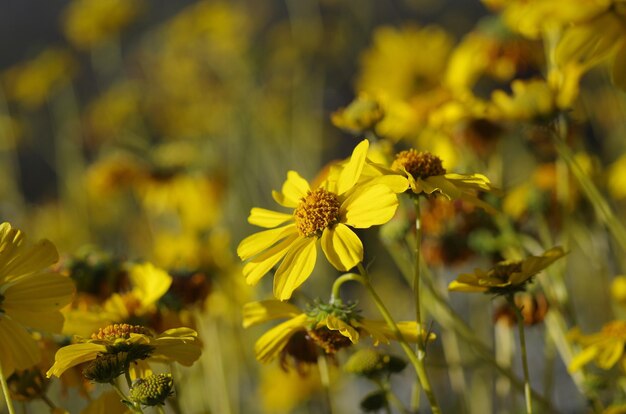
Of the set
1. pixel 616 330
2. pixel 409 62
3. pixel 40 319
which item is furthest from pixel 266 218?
pixel 409 62

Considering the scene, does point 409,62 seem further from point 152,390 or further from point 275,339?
point 152,390

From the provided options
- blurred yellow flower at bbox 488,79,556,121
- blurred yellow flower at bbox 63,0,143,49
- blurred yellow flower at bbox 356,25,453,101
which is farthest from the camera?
blurred yellow flower at bbox 63,0,143,49

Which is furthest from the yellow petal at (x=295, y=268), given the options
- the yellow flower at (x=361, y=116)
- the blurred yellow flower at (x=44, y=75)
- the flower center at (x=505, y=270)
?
the blurred yellow flower at (x=44, y=75)

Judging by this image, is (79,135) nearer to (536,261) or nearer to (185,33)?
(185,33)

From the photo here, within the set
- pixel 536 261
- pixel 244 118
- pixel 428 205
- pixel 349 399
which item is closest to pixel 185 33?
pixel 244 118

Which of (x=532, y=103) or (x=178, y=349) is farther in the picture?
(x=532, y=103)

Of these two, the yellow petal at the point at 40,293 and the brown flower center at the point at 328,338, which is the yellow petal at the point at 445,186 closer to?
the brown flower center at the point at 328,338

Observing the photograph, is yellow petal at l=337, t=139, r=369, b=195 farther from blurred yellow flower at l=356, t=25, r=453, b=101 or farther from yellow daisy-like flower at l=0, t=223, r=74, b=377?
blurred yellow flower at l=356, t=25, r=453, b=101

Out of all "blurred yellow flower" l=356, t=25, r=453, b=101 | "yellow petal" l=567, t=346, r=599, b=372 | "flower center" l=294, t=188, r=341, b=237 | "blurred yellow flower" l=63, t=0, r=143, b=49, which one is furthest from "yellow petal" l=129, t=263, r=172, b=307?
"blurred yellow flower" l=63, t=0, r=143, b=49
